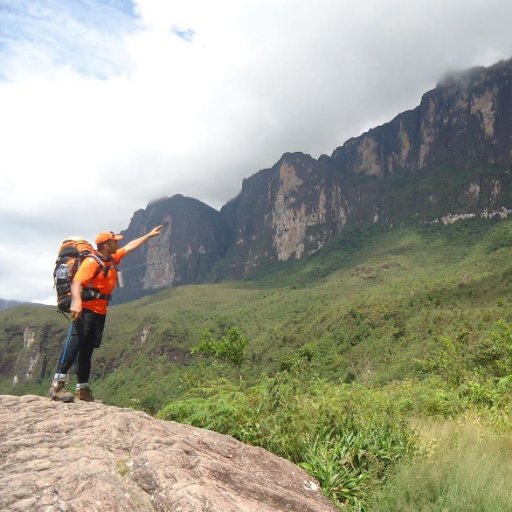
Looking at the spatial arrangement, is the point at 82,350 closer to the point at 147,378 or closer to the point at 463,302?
the point at 463,302

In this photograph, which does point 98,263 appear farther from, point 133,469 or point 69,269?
point 133,469

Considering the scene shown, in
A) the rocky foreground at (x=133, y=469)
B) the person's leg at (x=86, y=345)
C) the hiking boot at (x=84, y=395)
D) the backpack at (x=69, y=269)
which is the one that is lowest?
the rocky foreground at (x=133, y=469)

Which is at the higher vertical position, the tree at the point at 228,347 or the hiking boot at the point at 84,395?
the tree at the point at 228,347

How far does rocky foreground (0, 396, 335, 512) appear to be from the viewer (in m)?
2.74

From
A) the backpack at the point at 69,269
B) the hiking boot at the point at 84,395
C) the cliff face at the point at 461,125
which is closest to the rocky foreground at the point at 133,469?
the hiking boot at the point at 84,395

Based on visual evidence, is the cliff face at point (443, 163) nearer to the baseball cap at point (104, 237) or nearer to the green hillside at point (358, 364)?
the green hillside at point (358, 364)

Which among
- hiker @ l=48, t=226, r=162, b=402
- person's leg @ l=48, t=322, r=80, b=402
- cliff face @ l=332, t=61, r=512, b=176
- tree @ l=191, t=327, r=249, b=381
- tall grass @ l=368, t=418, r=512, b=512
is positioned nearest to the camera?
tall grass @ l=368, t=418, r=512, b=512

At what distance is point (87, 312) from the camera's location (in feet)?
18.4

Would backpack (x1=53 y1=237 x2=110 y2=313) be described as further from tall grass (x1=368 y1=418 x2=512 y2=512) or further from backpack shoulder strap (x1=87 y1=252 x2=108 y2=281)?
tall grass (x1=368 y1=418 x2=512 y2=512)

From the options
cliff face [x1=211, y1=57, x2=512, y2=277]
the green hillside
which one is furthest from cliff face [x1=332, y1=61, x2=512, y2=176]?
the green hillside

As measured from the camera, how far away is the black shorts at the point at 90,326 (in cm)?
555

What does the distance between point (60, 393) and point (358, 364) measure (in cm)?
5093

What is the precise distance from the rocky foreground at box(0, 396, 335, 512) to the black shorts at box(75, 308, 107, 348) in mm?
1317

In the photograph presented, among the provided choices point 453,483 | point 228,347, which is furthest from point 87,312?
point 228,347
